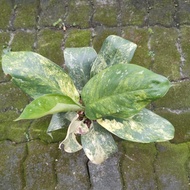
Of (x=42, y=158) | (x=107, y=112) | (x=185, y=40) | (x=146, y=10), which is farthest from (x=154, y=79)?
(x=146, y=10)

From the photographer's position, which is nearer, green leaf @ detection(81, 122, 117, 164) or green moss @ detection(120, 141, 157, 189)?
green leaf @ detection(81, 122, 117, 164)

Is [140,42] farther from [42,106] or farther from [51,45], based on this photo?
[42,106]

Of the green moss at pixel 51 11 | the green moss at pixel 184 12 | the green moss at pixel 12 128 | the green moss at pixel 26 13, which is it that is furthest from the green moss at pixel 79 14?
the green moss at pixel 12 128

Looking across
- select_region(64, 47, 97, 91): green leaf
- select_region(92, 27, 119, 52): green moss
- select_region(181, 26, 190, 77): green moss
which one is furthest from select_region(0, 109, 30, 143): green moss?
select_region(181, 26, 190, 77): green moss

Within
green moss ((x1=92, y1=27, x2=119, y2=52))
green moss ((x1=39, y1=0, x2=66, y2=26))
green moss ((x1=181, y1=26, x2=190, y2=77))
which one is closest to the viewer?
green moss ((x1=181, y1=26, x2=190, y2=77))

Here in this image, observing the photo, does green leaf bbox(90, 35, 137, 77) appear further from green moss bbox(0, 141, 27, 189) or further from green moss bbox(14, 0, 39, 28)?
green moss bbox(14, 0, 39, 28)

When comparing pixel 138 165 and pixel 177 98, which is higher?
pixel 177 98

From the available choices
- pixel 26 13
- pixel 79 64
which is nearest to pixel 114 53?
pixel 79 64
